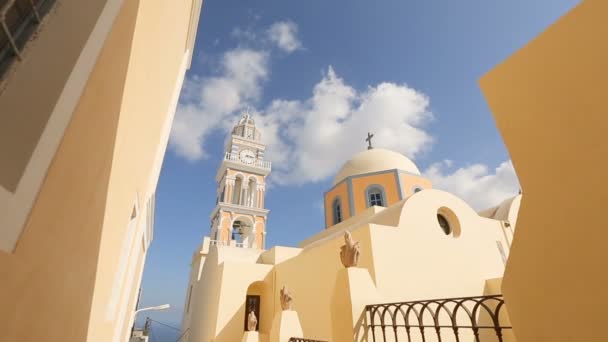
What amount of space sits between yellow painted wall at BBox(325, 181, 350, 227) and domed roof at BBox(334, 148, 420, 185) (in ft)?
1.70

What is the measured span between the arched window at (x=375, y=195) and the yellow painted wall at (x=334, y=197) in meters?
1.06

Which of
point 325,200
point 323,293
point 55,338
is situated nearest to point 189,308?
point 325,200

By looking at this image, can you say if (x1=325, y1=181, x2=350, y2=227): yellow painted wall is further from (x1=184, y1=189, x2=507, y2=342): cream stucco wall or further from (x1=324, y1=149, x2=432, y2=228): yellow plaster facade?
(x1=184, y1=189, x2=507, y2=342): cream stucco wall

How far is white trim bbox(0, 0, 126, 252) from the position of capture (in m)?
0.87

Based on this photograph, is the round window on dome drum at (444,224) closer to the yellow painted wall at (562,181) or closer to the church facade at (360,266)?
the church facade at (360,266)

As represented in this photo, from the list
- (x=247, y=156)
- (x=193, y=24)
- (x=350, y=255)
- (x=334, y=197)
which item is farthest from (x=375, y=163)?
(x=350, y=255)

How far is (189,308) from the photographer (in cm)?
1370

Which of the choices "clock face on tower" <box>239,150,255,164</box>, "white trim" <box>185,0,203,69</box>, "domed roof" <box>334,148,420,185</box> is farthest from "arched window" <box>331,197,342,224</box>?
"white trim" <box>185,0,203,69</box>

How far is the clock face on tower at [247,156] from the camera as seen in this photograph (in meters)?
20.0

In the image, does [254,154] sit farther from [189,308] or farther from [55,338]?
[55,338]

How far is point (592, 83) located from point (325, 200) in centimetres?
1420

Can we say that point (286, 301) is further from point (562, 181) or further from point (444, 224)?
point (444, 224)

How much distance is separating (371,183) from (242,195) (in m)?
8.61

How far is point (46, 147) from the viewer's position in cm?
103
